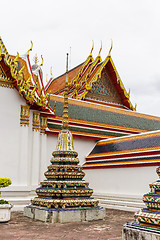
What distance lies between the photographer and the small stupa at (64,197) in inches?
216

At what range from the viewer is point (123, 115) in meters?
12.3

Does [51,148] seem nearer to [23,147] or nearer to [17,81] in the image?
[23,147]

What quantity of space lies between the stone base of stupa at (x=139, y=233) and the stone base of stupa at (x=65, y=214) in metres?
2.16

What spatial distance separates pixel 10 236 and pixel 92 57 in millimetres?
12313

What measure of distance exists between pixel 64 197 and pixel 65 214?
0.39 metres

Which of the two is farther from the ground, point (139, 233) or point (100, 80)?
point (100, 80)

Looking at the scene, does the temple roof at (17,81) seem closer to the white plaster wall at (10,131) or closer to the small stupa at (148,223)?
the white plaster wall at (10,131)

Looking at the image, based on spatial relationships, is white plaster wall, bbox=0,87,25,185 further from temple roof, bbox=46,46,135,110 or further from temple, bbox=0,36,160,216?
temple roof, bbox=46,46,135,110

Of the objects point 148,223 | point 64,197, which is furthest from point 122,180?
point 148,223

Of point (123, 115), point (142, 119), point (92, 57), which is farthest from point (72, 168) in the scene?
point (92, 57)

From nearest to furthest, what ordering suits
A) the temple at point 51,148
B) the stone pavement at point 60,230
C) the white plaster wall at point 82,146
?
the stone pavement at point 60,230 < the temple at point 51,148 < the white plaster wall at point 82,146

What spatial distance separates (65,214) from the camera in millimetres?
5395

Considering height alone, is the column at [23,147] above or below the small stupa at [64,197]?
above

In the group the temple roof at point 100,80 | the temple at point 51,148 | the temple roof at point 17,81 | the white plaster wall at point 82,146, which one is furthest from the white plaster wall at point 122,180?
the temple roof at point 100,80
